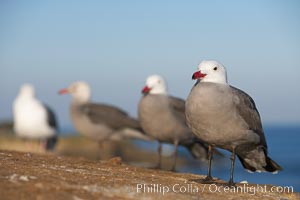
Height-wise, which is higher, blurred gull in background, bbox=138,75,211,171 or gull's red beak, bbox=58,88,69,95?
gull's red beak, bbox=58,88,69,95

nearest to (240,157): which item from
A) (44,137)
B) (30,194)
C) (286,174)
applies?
(30,194)

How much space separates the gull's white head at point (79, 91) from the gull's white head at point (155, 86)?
14.3 feet

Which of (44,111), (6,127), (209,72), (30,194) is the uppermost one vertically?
(6,127)

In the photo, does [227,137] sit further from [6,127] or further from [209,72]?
[6,127]

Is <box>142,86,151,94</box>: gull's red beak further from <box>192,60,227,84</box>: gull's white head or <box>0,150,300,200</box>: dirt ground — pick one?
<box>0,150,300,200</box>: dirt ground

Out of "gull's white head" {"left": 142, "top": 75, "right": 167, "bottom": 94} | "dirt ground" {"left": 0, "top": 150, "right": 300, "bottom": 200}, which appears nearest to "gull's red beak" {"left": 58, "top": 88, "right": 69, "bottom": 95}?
"gull's white head" {"left": 142, "top": 75, "right": 167, "bottom": 94}

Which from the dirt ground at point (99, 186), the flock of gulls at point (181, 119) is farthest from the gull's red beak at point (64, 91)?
the dirt ground at point (99, 186)

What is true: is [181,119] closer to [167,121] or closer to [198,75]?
[167,121]

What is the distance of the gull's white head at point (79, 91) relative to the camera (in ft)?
57.1

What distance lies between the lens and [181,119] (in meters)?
12.5

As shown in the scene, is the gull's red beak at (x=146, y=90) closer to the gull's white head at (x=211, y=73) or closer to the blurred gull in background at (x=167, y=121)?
the blurred gull in background at (x=167, y=121)

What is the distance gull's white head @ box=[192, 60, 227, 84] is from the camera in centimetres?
884

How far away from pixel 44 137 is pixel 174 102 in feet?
28.5

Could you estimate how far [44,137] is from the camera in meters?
20.5
